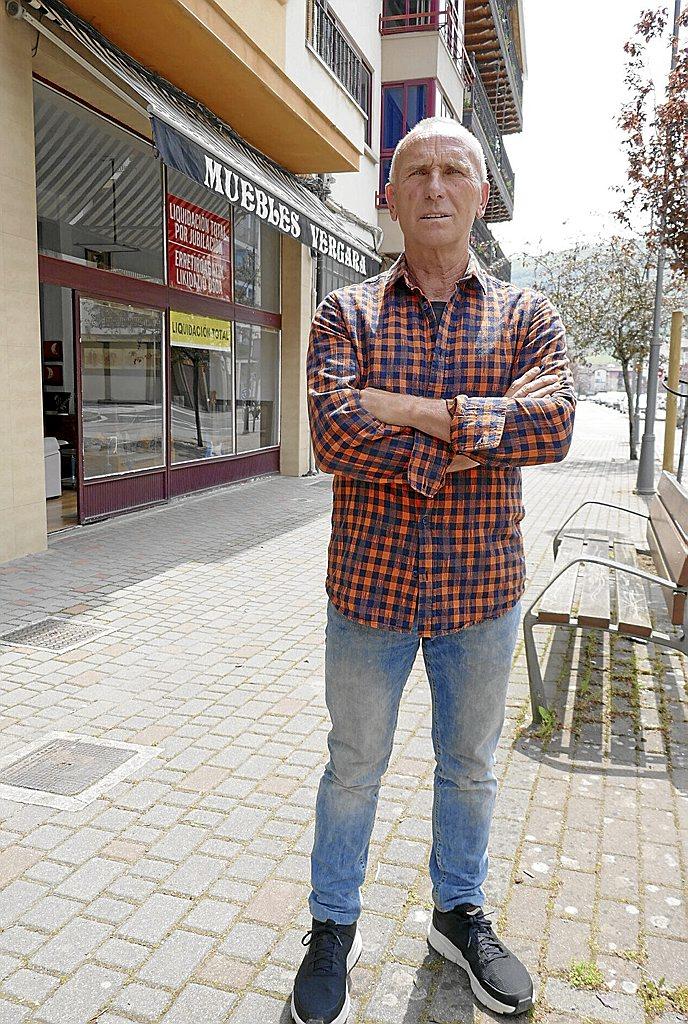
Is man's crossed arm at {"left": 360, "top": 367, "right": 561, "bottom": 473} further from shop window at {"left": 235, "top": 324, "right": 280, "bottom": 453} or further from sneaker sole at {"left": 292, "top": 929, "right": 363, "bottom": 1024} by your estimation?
shop window at {"left": 235, "top": 324, "right": 280, "bottom": 453}

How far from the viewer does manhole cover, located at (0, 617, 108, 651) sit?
17.9 feet

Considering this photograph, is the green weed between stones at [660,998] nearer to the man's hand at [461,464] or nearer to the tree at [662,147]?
the man's hand at [461,464]

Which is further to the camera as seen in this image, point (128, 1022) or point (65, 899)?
point (65, 899)

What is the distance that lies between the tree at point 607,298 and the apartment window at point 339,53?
6.18m

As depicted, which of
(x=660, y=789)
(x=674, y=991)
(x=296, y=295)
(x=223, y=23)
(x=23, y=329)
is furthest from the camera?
(x=296, y=295)

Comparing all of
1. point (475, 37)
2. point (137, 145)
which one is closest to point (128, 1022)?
point (137, 145)

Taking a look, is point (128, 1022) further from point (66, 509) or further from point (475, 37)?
point (475, 37)

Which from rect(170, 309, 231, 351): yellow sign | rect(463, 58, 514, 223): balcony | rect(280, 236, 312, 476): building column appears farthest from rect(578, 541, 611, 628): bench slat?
rect(463, 58, 514, 223): balcony

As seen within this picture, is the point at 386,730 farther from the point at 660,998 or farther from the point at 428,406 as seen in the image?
the point at 660,998

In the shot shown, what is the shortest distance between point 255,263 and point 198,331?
2.53 meters

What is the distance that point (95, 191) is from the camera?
412 inches

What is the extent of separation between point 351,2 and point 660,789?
1486cm

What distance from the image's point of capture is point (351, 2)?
1477cm

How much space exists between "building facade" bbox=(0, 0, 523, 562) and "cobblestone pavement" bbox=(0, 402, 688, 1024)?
338 cm
